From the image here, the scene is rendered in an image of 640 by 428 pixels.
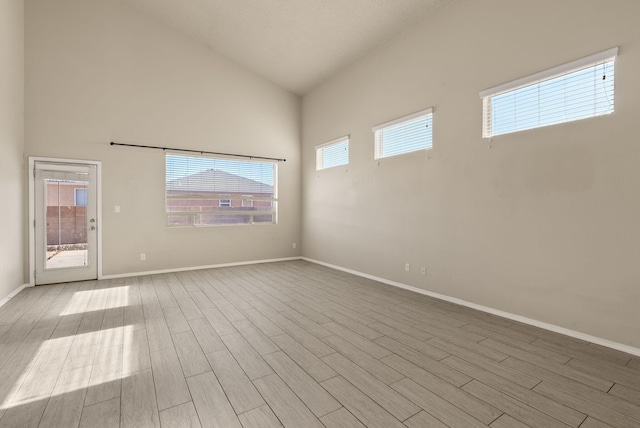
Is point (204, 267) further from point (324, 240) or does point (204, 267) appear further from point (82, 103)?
point (82, 103)

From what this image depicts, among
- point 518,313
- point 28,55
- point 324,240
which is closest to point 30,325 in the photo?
point 28,55

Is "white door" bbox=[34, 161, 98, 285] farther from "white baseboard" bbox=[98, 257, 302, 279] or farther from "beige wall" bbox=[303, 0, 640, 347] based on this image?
"beige wall" bbox=[303, 0, 640, 347]

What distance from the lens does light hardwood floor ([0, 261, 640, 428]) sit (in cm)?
179

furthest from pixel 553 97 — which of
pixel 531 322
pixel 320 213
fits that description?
pixel 320 213

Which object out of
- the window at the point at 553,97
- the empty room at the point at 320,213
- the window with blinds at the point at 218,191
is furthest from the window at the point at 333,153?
the window at the point at 553,97

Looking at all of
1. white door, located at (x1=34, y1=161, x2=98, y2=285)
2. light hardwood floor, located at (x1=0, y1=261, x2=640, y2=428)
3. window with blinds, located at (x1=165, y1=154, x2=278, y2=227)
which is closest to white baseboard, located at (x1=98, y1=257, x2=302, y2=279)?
white door, located at (x1=34, y1=161, x2=98, y2=285)

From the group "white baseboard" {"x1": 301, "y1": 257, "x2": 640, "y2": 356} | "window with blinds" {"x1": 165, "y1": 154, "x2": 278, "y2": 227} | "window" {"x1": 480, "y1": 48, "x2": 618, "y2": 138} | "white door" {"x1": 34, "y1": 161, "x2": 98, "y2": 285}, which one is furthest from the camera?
"window with blinds" {"x1": 165, "y1": 154, "x2": 278, "y2": 227}

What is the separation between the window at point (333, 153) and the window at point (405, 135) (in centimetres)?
91

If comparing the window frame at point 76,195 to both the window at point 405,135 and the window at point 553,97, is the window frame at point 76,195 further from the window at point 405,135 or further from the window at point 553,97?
the window at point 553,97

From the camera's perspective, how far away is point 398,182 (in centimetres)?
475

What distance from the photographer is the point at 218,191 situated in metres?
6.35

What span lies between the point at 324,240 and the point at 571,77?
4.70m

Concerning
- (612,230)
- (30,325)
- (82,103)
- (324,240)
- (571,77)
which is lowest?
(30,325)

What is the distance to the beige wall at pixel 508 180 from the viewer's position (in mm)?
2664
